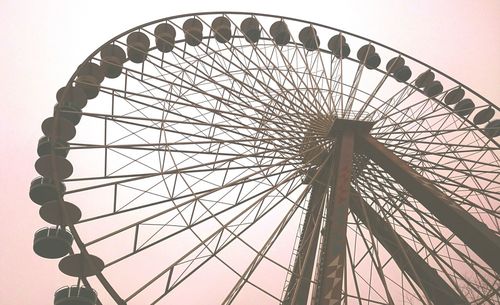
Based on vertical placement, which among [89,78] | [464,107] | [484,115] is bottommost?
[89,78]

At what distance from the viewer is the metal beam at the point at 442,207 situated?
8219mm

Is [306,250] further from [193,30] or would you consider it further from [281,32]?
[281,32]

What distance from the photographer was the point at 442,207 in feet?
29.8

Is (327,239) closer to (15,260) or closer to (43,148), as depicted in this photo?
(43,148)

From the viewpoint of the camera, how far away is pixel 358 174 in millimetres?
12234

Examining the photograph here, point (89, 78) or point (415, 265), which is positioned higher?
point (89, 78)

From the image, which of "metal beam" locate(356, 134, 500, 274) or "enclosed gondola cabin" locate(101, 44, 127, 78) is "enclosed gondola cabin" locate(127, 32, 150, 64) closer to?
"enclosed gondola cabin" locate(101, 44, 127, 78)

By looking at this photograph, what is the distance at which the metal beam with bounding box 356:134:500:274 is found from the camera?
8219mm

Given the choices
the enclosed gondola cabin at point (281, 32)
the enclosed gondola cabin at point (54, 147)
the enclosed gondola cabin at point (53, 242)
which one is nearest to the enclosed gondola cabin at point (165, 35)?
the enclosed gondola cabin at point (281, 32)

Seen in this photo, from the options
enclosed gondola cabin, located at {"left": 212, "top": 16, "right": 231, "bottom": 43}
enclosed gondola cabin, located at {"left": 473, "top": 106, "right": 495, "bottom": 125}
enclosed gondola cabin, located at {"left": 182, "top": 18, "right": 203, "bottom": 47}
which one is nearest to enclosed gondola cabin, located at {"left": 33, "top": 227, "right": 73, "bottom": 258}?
enclosed gondola cabin, located at {"left": 182, "top": 18, "right": 203, "bottom": 47}

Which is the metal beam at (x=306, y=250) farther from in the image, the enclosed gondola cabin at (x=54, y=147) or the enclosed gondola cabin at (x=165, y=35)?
the enclosed gondola cabin at (x=165, y=35)

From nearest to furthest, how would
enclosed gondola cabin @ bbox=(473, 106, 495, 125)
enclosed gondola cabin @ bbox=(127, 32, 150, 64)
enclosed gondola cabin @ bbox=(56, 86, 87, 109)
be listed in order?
enclosed gondola cabin @ bbox=(56, 86, 87, 109) → enclosed gondola cabin @ bbox=(127, 32, 150, 64) → enclosed gondola cabin @ bbox=(473, 106, 495, 125)

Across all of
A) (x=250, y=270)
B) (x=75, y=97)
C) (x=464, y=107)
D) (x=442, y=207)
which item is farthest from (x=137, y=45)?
(x=464, y=107)

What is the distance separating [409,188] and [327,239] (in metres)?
2.51
